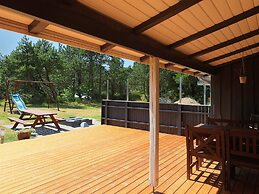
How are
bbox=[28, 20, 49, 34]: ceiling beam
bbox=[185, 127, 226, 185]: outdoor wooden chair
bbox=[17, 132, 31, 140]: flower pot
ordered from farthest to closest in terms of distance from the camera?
1. bbox=[17, 132, 31, 140]: flower pot
2. bbox=[185, 127, 226, 185]: outdoor wooden chair
3. bbox=[28, 20, 49, 34]: ceiling beam

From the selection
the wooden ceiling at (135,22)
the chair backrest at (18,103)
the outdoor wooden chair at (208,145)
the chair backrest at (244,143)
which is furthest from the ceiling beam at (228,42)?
the chair backrest at (18,103)

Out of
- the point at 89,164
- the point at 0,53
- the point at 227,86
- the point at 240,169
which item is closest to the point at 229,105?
the point at 227,86

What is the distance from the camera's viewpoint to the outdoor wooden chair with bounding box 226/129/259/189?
302 cm

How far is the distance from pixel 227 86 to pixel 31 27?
5.46m

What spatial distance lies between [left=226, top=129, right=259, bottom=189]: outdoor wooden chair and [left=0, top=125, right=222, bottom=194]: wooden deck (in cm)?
48

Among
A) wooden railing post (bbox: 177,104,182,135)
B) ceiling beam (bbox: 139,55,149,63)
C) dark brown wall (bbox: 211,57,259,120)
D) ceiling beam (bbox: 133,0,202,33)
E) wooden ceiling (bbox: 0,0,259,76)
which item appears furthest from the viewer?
wooden railing post (bbox: 177,104,182,135)

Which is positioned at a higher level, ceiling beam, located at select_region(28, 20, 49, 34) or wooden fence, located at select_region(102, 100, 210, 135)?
ceiling beam, located at select_region(28, 20, 49, 34)

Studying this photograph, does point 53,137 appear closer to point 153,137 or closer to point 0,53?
point 153,137

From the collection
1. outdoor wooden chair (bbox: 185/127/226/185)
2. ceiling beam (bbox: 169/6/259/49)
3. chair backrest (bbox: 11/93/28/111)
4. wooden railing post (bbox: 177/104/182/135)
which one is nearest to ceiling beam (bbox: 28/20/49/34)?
ceiling beam (bbox: 169/6/259/49)

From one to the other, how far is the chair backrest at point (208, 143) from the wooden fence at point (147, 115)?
3347 mm

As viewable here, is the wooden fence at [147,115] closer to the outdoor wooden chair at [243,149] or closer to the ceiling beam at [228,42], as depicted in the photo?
the ceiling beam at [228,42]

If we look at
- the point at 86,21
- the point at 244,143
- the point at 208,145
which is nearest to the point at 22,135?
the point at 208,145

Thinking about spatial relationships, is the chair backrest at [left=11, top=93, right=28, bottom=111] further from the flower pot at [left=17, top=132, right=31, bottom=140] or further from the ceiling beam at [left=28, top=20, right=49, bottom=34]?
the ceiling beam at [left=28, top=20, right=49, bottom=34]

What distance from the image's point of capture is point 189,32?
3.14m
